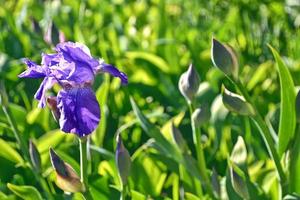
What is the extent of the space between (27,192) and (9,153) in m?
0.21

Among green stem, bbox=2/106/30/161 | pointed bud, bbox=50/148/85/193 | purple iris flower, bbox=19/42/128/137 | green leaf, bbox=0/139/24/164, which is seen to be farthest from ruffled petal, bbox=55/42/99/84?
green leaf, bbox=0/139/24/164

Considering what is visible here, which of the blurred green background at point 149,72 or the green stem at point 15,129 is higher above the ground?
the green stem at point 15,129

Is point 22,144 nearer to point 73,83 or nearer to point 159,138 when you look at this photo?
point 159,138

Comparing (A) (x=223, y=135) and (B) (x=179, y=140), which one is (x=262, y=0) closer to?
(A) (x=223, y=135)

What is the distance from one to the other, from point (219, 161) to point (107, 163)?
0.28 metres

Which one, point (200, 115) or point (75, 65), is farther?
point (200, 115)

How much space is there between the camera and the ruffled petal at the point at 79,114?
0.90 m

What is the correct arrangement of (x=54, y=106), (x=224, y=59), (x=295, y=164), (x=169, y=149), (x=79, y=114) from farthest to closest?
1. (x=169, y=149)
2. (x=295, y=164)
3. (x=224, y=59)
4. (x=54, y=106)
5. (x=79, y=114)

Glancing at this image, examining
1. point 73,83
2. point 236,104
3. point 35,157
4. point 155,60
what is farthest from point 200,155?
point 155,60

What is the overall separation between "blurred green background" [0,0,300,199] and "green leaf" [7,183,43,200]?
80 millimetres

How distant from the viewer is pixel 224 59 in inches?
44.3

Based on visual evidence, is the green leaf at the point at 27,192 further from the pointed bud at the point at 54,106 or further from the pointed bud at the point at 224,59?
the pointed bud at the point at 224,59

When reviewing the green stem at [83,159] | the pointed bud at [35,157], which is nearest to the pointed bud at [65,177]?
the green stem at [83,159]

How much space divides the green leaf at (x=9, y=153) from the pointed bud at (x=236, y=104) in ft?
1.55
